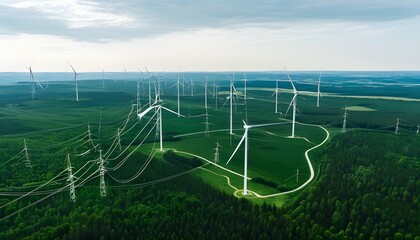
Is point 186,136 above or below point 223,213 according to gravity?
above

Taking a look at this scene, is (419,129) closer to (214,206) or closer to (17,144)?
(214,206)

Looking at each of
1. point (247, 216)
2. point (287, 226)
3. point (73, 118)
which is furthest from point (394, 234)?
point (73, 118)

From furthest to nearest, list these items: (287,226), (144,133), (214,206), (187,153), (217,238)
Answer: (144,133) → (187,153) → (214,206) → (287,226) → (217,238)

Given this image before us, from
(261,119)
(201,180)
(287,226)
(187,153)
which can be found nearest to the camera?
(287,226)

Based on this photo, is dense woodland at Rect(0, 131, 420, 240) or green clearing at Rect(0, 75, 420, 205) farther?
green clearing at Rect(0, 75, 420, 205)

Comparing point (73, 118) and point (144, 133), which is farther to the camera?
point (73, 118)

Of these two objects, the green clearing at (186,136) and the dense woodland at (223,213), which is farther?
the green clearing at (186,136)

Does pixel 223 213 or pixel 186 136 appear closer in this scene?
pixel 223 213

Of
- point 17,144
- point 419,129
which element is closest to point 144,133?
point 17,144
